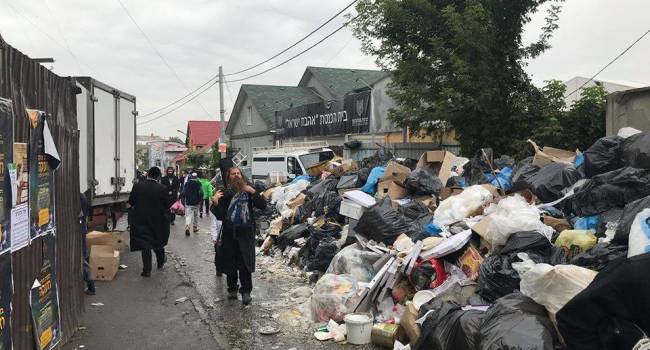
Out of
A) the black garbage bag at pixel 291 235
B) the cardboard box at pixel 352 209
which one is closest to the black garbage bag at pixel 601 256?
the cardboard box at pixel 352 209

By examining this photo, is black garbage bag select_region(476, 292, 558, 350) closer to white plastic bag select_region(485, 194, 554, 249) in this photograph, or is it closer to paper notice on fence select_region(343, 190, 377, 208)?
white plastic bag select_region(485, 194, 554, 249)

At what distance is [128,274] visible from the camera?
8.39 metres

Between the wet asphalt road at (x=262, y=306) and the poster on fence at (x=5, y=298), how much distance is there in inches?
83.6

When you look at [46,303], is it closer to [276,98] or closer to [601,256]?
[601,256]

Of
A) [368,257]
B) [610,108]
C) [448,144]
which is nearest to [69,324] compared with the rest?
[368,257]

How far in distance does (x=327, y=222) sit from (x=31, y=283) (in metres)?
5.50

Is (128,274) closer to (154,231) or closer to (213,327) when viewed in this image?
(154,231)

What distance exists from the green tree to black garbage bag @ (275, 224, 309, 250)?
14.3 feet

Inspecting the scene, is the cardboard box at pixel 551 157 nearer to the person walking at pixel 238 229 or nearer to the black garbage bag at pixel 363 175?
the black garbage bag at pixel 363 175

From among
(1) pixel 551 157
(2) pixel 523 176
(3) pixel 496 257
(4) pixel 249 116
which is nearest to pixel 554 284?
(3) pixel 496 257

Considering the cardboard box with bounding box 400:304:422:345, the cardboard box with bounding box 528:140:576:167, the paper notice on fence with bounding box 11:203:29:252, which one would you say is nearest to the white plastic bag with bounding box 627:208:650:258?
the cardboard box with bounding box 400:304:422:345

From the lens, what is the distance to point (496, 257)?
194 inches

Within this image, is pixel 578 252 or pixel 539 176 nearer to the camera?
pixel 578 252

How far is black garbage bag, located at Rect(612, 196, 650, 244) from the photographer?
4360mm
